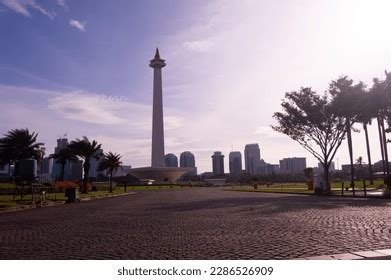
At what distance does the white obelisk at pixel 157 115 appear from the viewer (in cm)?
11606

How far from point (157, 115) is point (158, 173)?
67.8 ft

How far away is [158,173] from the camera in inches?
5017

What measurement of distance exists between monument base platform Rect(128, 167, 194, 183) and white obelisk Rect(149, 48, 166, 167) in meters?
2.20

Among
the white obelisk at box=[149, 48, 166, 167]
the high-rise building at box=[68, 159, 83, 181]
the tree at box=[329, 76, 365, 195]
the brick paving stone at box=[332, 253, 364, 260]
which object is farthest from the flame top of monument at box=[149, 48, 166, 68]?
the brick paving stone at box=[332, 253, 364, 260]

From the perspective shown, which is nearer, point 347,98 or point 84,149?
point 347,98

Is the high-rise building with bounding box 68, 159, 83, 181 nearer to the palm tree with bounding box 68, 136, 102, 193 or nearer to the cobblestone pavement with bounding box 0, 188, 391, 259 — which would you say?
the palm tree with bounding box 68, 136, 102, 193

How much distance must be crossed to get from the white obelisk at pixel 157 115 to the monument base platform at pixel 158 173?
2202mm

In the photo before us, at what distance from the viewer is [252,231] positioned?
1029 cm

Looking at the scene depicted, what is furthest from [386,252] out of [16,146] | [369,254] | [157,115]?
[157,115]

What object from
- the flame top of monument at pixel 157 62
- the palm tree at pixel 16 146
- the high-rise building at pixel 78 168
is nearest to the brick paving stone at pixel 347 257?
the palm tree at pixel 16 146

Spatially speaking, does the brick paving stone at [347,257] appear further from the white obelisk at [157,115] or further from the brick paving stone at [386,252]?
the white obelisk at [157,115]

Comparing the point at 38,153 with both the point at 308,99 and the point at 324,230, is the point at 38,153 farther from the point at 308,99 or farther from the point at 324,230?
the point at 324,230

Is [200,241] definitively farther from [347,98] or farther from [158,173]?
[158,173]
